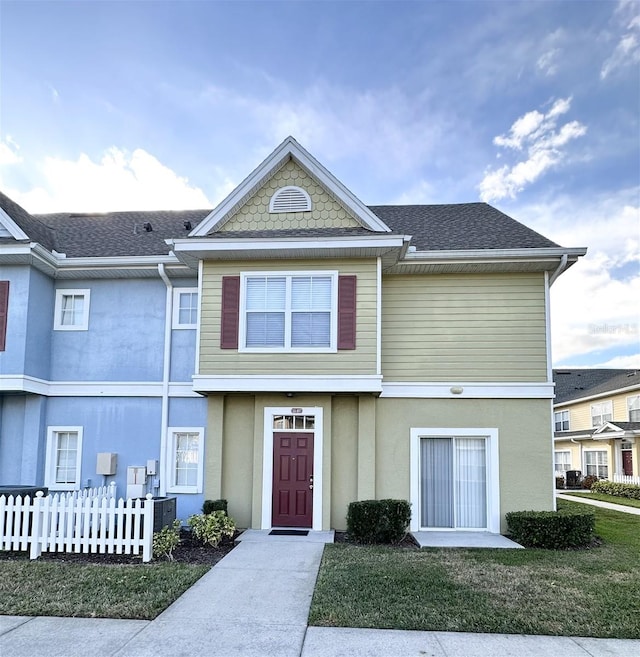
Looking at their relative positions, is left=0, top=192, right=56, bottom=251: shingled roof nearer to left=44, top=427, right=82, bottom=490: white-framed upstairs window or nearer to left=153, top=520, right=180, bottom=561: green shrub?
left=44, top=427, right=82, bottom=490: white-framed upstairs window

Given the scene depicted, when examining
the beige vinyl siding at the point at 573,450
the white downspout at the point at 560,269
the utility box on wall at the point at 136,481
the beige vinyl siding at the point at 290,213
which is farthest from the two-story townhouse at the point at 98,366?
the beige vinyl siding at the point at 573,450

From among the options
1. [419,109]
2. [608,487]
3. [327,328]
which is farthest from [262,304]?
[608,487]

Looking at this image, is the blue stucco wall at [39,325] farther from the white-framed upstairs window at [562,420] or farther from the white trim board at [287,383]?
the white-framed upstairs window at [562,420]

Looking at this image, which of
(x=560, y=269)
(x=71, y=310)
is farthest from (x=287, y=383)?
(x=560, y=269)

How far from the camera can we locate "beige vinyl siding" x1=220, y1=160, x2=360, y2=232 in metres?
11.8

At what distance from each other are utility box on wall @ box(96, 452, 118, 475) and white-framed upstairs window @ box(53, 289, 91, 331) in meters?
3.10

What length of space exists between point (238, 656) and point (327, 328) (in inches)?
281

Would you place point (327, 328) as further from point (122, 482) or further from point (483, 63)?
point (483, 63)

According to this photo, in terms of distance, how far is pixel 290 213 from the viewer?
469 inches

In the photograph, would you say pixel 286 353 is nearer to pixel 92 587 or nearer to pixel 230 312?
pixel 230 312

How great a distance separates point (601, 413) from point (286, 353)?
24.4 metres

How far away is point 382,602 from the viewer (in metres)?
6.62

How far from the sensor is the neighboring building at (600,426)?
25.7m

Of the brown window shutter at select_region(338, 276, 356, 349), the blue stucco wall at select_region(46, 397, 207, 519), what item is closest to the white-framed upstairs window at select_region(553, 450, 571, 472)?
the brown window shutter at select_region(338, 276, 356, 349)
